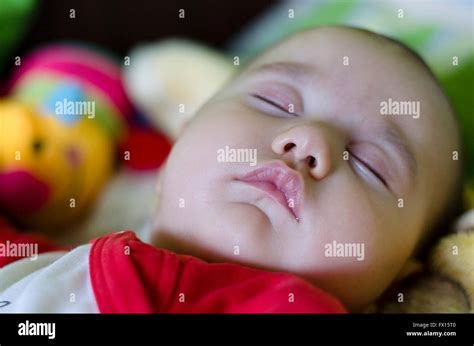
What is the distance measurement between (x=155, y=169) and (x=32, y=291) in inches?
24.5

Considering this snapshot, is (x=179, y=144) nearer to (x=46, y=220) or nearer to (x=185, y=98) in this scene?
(x=46, y=220)

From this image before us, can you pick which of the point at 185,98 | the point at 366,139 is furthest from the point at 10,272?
the point at 185,98

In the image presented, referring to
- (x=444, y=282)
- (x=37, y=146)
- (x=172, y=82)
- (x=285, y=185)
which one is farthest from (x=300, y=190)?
(x=172, y=82)

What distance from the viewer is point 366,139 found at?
0.98 metres

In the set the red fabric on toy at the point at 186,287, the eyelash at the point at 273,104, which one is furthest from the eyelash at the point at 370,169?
the red fabric on toy at the point at 186,287

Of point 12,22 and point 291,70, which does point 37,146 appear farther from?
point 291,70

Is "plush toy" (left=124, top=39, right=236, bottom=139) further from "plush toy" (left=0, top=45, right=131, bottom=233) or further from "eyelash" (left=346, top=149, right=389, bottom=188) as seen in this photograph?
"eyelash" (left=346, top=149, right=389, bottom=188)

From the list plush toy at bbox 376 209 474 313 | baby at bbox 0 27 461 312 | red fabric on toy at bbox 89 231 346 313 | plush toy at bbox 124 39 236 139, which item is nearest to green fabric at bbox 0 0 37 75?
plush toy at bbox 124 39 236 139

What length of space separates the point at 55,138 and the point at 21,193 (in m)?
0.11

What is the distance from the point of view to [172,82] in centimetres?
149

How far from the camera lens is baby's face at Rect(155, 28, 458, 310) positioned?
90cm

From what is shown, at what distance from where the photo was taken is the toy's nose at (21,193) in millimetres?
1222

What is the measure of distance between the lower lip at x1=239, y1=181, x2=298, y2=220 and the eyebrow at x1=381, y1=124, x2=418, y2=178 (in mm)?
183

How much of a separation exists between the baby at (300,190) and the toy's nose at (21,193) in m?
0.23
